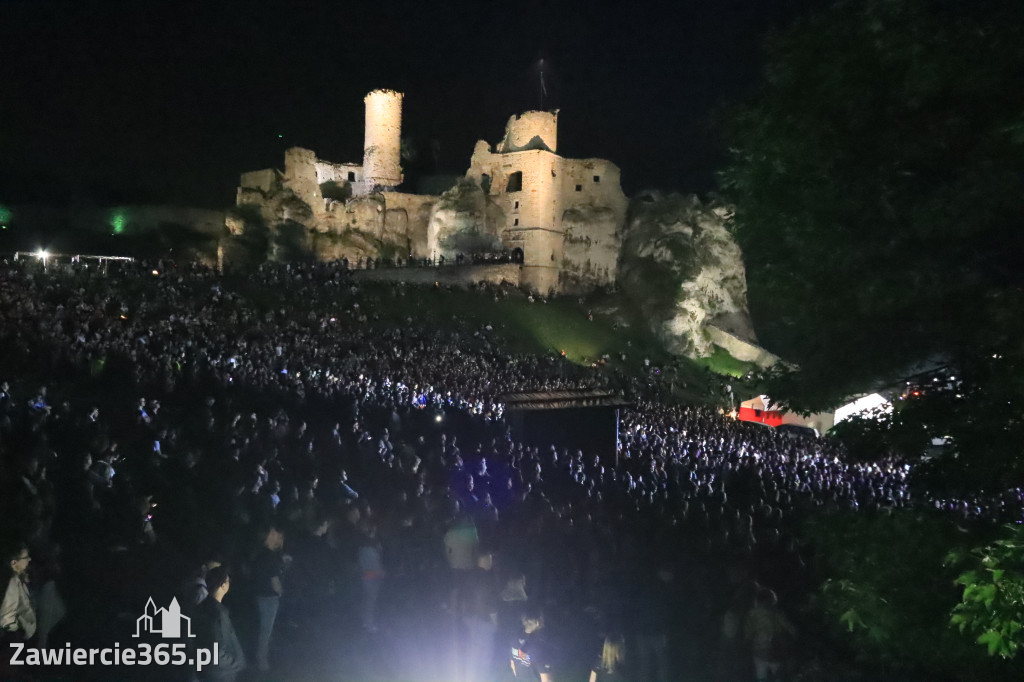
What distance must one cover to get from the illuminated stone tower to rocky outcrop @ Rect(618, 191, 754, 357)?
17.3 meters

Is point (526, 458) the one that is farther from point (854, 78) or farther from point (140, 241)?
point (140, 241)

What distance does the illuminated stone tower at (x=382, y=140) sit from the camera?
172 ft

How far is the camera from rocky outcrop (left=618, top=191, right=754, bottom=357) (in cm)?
4578

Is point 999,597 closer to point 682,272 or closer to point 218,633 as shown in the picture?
point 218,633

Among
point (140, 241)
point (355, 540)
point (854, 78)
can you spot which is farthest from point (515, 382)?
point (140, 241)

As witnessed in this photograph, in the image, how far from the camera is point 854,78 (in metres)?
4.65

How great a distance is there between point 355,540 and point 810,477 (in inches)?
495

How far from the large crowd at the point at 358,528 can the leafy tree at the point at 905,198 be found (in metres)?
1.22

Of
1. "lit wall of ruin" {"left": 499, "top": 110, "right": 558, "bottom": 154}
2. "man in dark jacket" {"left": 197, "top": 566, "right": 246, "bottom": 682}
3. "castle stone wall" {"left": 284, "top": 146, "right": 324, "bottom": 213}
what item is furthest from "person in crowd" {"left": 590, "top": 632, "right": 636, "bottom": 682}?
"castle stone wall" {"left": 284, "top": 146, "right": 324, "bottom": 213}

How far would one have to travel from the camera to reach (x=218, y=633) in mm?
5207

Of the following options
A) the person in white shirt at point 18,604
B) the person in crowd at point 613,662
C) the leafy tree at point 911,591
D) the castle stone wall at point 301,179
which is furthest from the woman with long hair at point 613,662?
the castle stone wall at point 301,179

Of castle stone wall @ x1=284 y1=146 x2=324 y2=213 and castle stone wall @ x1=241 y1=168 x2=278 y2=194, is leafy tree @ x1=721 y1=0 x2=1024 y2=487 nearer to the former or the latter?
castle stone wall @ x1=284 y1=146 x2=324 y2=213

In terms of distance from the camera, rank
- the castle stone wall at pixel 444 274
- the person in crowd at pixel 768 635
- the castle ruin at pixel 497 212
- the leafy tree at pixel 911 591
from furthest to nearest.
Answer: the castle ruin at pixel 497 212 < the castle stone wall at pixel 444 274 < the person in crowd at pixel 768 635 < the leafy tree at pixel 911 591

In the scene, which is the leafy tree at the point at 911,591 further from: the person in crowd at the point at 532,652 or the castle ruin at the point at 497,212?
the castle ruin at the point at 497,212
